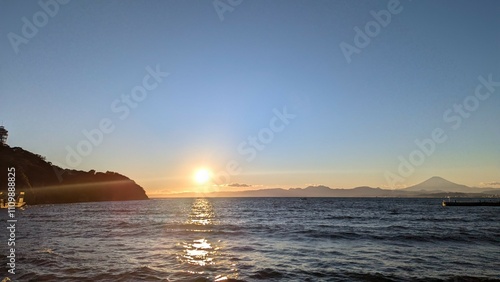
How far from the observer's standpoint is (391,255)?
2453 cm

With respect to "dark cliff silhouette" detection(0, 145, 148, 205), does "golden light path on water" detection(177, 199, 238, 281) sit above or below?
below

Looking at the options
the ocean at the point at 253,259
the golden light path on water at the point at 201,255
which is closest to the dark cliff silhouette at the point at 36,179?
the ocean at the point at 253,259

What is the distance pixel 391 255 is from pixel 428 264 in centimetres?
323

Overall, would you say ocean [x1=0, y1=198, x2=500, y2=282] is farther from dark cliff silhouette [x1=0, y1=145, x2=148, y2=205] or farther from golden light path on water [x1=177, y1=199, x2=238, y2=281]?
dark cliff silhouette [x1=0, y1=145, x2=148, y2=205]

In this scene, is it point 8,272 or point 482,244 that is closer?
point 8,272

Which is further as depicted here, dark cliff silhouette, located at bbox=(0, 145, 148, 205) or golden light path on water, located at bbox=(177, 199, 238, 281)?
dark cliff silhouette, located at bbox=(0, 145, 148, 205)

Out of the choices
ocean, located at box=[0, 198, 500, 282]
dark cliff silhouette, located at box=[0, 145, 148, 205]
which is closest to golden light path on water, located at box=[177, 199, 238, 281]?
ocean, located at box=[0, 198, 500, 282]

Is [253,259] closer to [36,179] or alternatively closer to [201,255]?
[201,255]

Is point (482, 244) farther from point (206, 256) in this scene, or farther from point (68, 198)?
point (68, 198)

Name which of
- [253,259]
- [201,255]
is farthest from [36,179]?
[253,259]

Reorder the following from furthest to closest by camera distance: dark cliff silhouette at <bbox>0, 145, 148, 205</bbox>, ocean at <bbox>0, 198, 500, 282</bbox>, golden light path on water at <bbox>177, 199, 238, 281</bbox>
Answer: dark cliff silhouette at <bbox>0, 145, 148, 205</bbox>, golden light path on water at <bbox>177, 199, 238, 281</bbox>, ocean at <bbox>0, 198, 500, 282</bbox>

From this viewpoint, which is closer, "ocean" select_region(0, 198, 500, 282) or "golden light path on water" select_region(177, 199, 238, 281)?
"ocean" select_region(0, 198, 500, 282)

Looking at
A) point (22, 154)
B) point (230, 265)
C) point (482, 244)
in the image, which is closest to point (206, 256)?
point (230, 265)

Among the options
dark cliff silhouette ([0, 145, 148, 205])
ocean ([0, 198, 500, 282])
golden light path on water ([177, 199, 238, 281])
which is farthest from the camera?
dark cliff silhouette ([0, 145, 148, 205])
